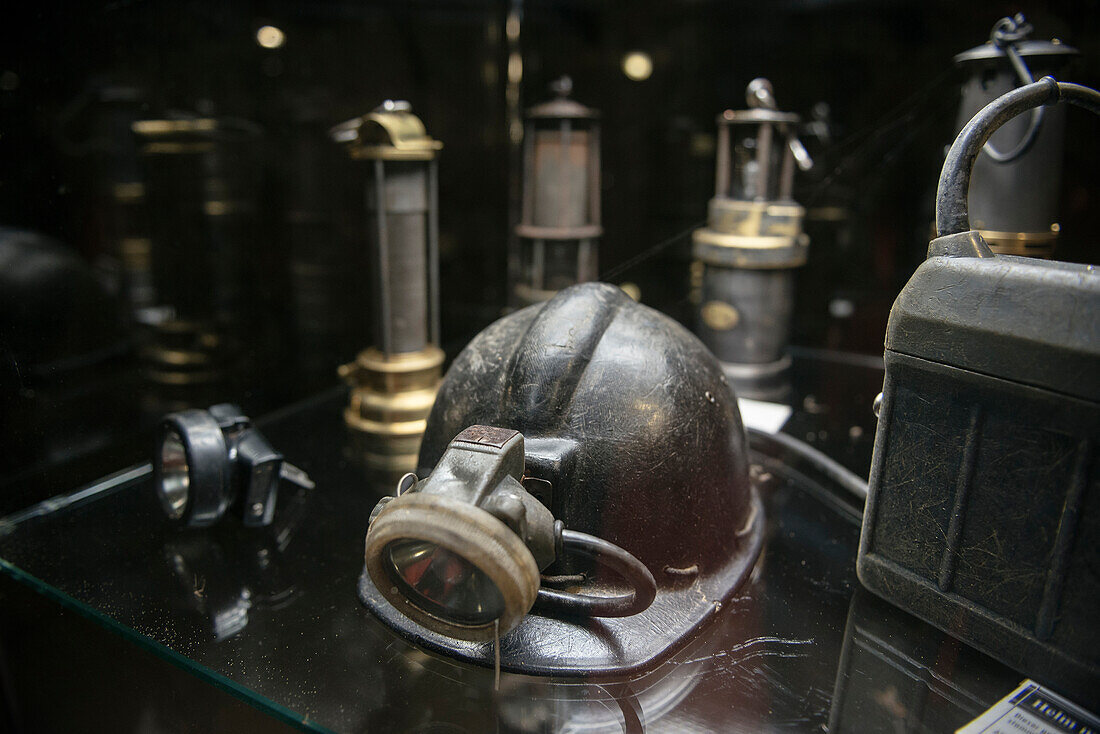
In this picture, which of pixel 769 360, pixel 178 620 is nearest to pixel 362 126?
pixel 178 620

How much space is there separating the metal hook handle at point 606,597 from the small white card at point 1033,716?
344 millimetres

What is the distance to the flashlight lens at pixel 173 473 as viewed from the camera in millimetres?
1153

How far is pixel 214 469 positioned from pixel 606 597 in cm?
58

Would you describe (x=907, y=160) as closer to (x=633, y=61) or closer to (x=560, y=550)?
(x=633, y=61)

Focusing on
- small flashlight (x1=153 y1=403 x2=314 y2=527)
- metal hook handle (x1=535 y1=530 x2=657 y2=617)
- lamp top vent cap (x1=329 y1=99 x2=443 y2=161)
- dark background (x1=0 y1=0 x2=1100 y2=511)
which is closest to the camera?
metal hook handle (x1=535 y1=530 x2=657 y2=617)

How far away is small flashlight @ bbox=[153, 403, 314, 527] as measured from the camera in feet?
3.48

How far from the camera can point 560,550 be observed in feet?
A: 2.49

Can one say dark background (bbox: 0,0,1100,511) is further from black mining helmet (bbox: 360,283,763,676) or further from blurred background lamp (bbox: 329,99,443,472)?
black mining helmet (bbox: 360,283,763,676)

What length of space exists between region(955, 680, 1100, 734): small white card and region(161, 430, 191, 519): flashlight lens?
1070 mm

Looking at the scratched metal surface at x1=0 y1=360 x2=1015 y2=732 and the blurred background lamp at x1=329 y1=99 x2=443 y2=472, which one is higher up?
the blurred background lamp at x1=329 y1=99 x2=443 y2=472

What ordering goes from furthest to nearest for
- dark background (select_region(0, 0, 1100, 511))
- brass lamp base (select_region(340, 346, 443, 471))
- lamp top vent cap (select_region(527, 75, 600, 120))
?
lamp top vent cap (select_region(527, 75, 600, 120))
brass lamp base (select_region(340, 346, 443, 471))
dark background (select_region(0, 0, 1100, 511))

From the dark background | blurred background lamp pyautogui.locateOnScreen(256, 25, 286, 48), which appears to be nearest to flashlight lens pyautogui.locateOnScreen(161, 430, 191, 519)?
the dark background

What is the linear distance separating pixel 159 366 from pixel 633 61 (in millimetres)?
1332

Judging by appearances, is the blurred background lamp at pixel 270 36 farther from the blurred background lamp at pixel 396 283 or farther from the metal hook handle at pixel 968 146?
the metal hook handle at pixel 968 146
